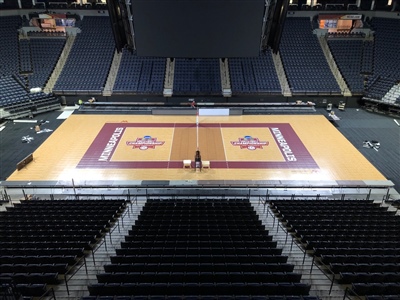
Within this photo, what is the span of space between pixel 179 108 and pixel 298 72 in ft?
47.3

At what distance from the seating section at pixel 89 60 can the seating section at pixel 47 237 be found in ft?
70.0

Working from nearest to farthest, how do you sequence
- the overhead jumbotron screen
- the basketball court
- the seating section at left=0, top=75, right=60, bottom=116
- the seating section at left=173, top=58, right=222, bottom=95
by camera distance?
1. the overhead jumbotron screen
2. the basketball court
3. the seating section at left=0, top=75, right=60, bottom=116
4. the seating section at left=173, top=58, right=222, bottom=95

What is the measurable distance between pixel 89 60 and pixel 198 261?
107 ft

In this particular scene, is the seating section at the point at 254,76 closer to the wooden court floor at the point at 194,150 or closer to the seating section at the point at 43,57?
the wooden court floor at the point at 194,150

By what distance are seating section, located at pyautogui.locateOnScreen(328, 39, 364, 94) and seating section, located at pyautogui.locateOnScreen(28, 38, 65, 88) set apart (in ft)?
104

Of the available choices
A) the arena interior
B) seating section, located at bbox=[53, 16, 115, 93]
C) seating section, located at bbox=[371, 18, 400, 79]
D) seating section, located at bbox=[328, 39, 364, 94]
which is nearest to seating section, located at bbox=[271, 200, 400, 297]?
the arena interior

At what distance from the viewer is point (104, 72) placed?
34312 millimetres

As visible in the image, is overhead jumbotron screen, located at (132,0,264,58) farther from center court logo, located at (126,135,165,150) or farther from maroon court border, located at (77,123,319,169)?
maroon court border, located at (77,123,319,169)

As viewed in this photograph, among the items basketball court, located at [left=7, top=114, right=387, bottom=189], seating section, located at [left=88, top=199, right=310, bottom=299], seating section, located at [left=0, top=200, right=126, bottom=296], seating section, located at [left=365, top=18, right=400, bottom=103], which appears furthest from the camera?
seating section, located at [left=365, top=18, right=400, bottom=103]

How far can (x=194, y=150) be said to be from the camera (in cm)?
2216

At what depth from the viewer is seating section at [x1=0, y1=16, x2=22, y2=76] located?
33.5 m

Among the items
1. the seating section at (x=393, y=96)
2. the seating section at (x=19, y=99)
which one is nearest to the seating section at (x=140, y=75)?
the seating section at (x=19, y=99)

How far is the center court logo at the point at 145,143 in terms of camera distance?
74.2 feet

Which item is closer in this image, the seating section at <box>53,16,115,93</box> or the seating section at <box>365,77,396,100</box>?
the seating section at <box>365,77,396,100</box>
